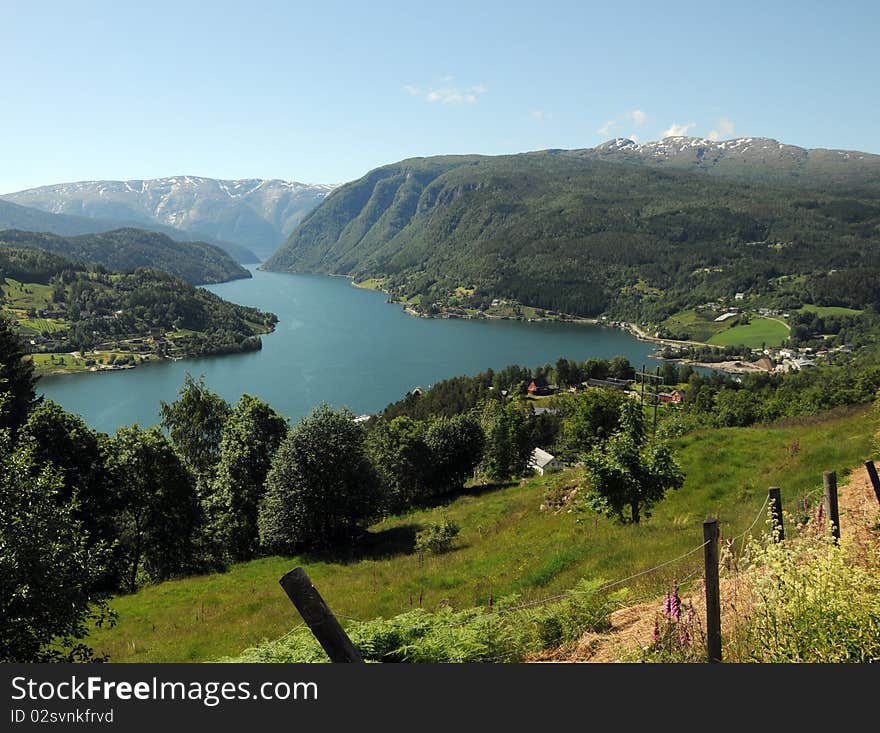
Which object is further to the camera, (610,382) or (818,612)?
(610,382)

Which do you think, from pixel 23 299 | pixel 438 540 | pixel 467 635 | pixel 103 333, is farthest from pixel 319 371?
pixel 467 635

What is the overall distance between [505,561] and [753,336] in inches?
8008

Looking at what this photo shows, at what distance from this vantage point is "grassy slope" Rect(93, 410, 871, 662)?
13570 mm

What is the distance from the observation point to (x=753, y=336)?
189000mm

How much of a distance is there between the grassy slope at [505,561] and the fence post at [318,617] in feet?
23.8

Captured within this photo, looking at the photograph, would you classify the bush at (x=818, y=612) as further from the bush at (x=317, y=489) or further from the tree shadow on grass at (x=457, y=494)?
the tree shadow on grass at (x=457, y=494)

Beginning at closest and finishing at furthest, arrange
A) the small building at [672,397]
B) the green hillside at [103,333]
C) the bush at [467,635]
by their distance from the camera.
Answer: the bush at [467,635], the small building at [672,397], the green hillside at [103,333]

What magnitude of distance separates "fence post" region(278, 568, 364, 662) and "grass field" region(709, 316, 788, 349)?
201 metres

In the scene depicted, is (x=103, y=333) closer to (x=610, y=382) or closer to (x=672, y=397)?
(x=610, y=382)

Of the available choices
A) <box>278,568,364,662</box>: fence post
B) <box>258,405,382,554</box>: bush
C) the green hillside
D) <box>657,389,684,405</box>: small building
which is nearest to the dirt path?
<box>278,568,364,662</box>: fence post

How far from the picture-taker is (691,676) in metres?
4.63

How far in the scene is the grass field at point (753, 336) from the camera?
7195 inches

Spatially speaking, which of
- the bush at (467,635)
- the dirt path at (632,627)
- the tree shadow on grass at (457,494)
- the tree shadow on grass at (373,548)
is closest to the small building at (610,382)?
the tree shadow on grass at (457,494)

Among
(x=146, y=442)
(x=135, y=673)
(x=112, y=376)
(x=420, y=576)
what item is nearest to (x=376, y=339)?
(x=112, y=376)
